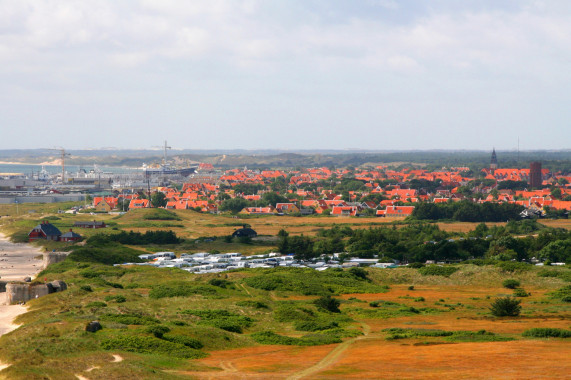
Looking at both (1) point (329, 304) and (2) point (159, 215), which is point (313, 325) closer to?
(1) point (329, 304)

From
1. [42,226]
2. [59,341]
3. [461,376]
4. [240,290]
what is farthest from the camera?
[42,226]

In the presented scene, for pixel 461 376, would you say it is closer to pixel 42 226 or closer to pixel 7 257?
pixel 7 257

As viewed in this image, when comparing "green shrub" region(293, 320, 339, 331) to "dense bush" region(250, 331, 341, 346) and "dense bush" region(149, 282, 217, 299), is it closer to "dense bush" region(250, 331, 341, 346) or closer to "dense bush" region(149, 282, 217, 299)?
"dense bush" region(250, 331, 341, 346)

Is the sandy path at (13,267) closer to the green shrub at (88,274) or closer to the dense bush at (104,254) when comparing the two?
the dense bush at (104,254)

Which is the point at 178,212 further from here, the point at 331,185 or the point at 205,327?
the point at 205,327

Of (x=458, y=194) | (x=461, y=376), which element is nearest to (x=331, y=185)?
(x=458, y=194)

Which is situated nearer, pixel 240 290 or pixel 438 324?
pixel 438 324

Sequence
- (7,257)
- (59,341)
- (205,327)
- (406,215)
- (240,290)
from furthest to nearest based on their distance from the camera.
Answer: (406,215) → (7,257) → (240,290) → (205,327) → (59,341)

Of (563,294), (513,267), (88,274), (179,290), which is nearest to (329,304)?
(179,290)
